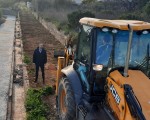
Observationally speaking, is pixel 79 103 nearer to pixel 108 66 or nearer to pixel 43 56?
pixel 108 66

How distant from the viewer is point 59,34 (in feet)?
85.5

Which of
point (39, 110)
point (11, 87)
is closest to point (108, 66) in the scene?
point (39, 110)

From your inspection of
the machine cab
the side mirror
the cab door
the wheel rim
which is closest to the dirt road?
the wheel rim

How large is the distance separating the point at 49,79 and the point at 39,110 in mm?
4023

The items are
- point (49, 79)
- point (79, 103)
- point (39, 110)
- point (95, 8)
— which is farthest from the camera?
point (95, 8)

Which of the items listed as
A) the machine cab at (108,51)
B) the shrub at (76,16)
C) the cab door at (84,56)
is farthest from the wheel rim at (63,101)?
the shrub at (76,16)

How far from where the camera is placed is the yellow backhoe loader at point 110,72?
5.54m

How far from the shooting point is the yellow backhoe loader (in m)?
5.54

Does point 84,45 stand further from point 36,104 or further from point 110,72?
point 36,104

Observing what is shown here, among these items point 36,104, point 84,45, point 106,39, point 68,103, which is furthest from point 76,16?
point 106,39

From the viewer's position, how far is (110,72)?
6125 millimetres

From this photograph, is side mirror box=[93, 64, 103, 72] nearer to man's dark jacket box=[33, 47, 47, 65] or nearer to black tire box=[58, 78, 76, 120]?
black tire box=[58, 78, 76, 120]

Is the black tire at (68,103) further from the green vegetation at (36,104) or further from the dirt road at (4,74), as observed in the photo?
the dirt road at (4,74)

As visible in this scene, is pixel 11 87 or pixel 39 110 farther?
pixel 11 87
